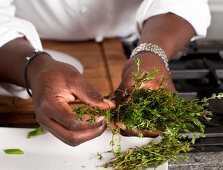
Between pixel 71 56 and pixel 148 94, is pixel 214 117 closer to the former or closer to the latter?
pixel 148 94

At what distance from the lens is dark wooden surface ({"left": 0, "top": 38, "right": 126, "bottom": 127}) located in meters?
0.88

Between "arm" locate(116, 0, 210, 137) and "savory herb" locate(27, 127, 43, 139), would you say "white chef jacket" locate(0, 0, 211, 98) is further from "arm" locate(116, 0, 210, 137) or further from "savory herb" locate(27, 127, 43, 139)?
"savory herb" locate(27, 127, 43, 139)

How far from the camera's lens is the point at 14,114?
89 centimetres

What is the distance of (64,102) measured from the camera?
0.70 meters

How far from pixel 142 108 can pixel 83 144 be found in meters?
0.16

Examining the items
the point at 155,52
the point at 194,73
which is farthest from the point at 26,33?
the point at 194,73

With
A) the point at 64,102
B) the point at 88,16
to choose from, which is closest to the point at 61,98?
the point at 64,102

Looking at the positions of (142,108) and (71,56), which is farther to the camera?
(71,56)


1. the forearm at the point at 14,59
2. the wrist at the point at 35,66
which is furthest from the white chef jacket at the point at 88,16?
the wrist at the point at 35,66

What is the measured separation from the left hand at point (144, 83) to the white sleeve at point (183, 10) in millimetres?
190

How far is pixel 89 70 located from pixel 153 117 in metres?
0.42

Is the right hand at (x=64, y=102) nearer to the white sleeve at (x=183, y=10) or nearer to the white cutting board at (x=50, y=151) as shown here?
the white cutting board at (x=50, y=151)

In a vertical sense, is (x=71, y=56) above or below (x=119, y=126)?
above

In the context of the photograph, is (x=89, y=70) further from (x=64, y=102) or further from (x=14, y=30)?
(x=64, y=102)
